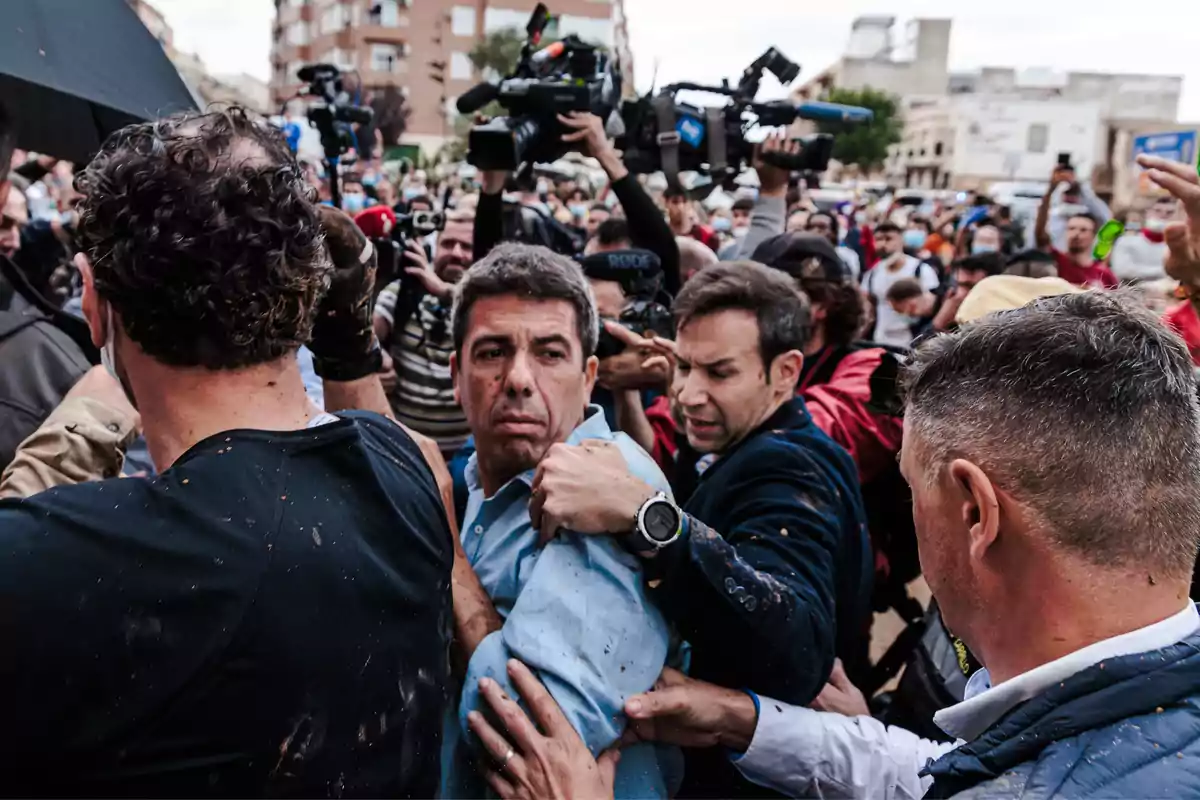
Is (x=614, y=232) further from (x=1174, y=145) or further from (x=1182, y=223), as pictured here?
(x=1174, y=145)

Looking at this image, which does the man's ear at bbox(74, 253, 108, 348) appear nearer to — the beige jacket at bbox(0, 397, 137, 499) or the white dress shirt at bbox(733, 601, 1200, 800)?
the beige jacket at bbox(0, 397, 137, 499)

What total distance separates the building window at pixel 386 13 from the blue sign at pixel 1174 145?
4821 cm

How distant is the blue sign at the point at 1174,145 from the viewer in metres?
8.91

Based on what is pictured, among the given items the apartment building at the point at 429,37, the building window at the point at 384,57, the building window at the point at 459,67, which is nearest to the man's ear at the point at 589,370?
the apartment building at the point at 429,37

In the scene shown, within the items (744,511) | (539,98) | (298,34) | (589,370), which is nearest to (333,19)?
(298,34)

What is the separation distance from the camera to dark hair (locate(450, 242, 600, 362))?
215 cm

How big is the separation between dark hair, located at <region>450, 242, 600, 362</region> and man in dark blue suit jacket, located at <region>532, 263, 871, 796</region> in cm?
36

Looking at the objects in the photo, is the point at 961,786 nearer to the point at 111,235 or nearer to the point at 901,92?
the point at 111,235

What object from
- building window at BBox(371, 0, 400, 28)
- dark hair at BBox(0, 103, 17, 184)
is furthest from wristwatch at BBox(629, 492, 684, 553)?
building window at BBox(371, 0, 400, 28)

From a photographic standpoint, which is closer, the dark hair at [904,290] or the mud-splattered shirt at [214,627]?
the mud-splattered shirt at [214,627]

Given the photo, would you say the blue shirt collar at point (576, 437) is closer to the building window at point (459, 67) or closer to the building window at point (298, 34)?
the building window at point (459, 67)

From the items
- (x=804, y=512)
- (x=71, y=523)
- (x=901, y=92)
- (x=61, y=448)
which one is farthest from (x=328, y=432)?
(x=901, y=92)

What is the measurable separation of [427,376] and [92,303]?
2590mm

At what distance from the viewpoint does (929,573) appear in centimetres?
125
